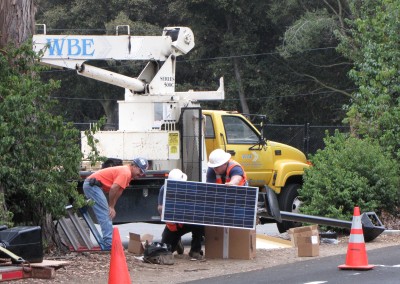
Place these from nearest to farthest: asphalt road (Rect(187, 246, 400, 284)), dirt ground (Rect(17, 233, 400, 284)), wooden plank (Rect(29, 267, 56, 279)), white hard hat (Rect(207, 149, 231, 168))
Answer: wooden plank (Rect(29, 267, 56, 279)), asphalt road (Rect(187, 246, 400, 284)), dirt ground (Rect(17, 233, 400, 284)), white hard hat (Rect(207, 149, 231, 168))

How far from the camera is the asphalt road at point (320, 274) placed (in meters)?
11.5

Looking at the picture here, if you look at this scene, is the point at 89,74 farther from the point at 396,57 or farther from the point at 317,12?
the point at 317,12

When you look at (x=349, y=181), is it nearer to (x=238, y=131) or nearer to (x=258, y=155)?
(x=258, y=155)

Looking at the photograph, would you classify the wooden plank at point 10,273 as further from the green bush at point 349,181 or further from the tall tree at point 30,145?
the green bush at point 349,181

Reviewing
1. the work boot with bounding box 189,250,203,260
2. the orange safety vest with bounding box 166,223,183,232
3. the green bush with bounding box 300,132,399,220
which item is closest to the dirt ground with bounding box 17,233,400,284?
the work boot with bounding box 189,250,203,260

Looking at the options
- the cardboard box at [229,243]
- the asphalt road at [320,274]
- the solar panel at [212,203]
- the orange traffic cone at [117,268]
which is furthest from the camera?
the cardboard box at [229,243]

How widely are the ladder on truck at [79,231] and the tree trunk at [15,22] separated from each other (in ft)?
8.51

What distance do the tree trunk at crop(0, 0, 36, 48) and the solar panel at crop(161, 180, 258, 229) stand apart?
115 inches

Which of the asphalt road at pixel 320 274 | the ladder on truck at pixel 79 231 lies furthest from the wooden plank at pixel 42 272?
the ladder on truck at pixel 79 231

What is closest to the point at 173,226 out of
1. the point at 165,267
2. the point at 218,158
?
the point at 165,267

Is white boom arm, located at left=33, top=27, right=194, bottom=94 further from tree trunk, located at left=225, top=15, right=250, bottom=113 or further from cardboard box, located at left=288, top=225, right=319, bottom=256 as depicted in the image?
tree trunk, located at left=225, top=15, right=250, bottom=113

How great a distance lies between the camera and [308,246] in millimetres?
14234

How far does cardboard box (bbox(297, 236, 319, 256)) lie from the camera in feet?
46.6

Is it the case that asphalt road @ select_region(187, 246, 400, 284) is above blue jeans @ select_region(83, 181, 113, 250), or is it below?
below
